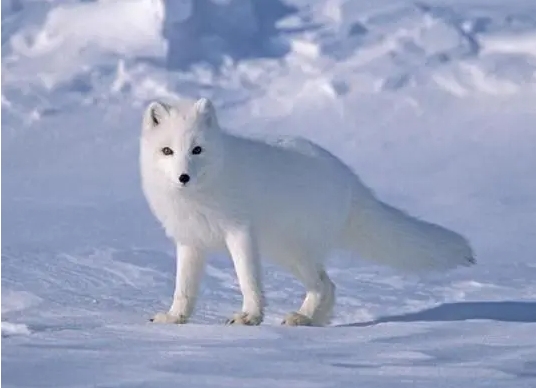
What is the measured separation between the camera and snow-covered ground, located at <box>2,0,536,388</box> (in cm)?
290

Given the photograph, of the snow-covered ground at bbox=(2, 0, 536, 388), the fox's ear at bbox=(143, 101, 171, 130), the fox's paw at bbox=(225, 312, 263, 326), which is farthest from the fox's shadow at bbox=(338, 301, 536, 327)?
the fox's ear at bbox=(143, 101, 171, 130)

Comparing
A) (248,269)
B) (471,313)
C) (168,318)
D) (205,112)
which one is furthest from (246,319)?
(471,313)

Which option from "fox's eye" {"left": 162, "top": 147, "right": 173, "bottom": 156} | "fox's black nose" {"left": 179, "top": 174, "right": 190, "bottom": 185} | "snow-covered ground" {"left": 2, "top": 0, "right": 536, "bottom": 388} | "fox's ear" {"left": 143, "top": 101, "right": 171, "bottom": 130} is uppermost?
"fox's ear" {"left": 143, "top": 101, "right": 171, "bottom": 130}

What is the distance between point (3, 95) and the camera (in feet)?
24.0

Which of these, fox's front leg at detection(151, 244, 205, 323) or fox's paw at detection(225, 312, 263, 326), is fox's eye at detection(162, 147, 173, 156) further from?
fox's paw at detection(225, 312, 263, 326)

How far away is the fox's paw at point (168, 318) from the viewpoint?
3.56m

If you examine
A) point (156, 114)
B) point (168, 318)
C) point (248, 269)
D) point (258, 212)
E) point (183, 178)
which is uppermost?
point (156, 114)

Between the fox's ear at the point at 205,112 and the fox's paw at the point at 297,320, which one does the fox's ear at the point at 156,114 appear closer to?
the fox's ear at the point at 205,112

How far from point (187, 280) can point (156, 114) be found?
52 centimetres

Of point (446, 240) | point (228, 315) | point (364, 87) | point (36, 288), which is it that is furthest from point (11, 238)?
point (364, 87)

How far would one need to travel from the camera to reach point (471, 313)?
377 centimetres

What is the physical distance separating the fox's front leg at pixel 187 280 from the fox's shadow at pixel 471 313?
461 millimetres

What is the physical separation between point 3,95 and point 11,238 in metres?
2.33

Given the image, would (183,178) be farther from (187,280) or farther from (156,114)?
(187,280)
